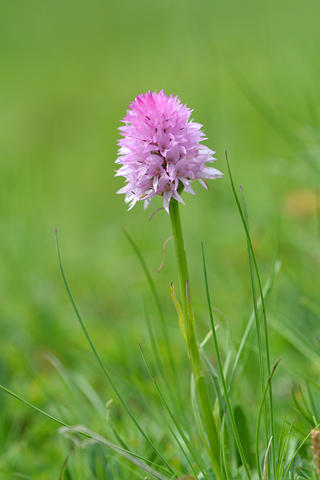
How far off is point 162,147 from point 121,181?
2.48m

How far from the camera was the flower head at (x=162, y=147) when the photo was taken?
30.6 inches

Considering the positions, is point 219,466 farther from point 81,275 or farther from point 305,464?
point 81,275

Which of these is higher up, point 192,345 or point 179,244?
point 179,244

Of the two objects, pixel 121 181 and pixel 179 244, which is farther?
pixel 121 181

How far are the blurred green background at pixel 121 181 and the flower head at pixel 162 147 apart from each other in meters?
0.39

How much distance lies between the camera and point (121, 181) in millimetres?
3256

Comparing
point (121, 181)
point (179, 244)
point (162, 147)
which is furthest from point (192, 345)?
point (121, 181)

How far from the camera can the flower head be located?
78 cm

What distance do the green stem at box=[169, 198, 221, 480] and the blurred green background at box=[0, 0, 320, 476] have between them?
378mm

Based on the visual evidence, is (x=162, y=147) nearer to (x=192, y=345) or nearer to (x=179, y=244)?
(x=179, y=244)

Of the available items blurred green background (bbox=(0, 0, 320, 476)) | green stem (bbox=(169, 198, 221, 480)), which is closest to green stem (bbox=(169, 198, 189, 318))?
green stem (bbox=(169, 198, 221, 480))

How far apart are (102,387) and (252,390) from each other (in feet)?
1.60

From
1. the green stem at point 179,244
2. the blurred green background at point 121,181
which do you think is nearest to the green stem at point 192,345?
the green stem at point 179,244

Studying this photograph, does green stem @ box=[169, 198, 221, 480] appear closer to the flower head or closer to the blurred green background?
the flower head
